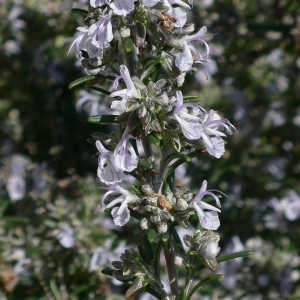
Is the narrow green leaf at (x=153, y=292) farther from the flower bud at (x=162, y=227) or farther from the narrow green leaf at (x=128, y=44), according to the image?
the narrow green leaf at (x=128, y=44)

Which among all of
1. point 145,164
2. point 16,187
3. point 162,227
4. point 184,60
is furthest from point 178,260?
point 16,187

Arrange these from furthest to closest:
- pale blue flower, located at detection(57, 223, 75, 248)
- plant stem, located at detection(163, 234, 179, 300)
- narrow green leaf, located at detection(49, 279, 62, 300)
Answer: pale blue flower, located at detection(57, 223, 75, 248), narrow green leaf, located at detection(49, 279, 62, 300), plant stem, located at detection(163, 234, 179, 300)

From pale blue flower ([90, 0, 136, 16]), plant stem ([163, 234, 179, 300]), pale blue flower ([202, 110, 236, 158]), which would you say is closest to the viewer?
pale blue flower ([90, 0, 136, 16])

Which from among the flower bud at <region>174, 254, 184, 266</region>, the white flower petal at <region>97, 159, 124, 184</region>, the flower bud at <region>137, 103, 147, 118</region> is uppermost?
the flower bud at <region>137, 103, 147, 118</region>

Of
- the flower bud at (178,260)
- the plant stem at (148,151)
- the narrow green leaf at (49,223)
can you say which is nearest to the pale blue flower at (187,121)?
the plant stem at (148,151)

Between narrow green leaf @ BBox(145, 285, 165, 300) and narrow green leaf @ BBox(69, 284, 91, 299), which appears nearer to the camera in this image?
narrow green leaf @ BBox(145, 285, 165, 300)

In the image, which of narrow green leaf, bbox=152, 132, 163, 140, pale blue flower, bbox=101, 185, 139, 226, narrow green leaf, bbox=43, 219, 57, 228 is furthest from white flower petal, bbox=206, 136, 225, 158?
narrow green leaf, bbox=43, 219, 57, 228

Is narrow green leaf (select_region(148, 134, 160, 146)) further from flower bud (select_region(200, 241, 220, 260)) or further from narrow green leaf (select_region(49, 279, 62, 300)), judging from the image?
narrow green leaf (select_region(49, 279, 62, 300))

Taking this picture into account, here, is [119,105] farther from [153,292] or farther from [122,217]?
[153,292]
